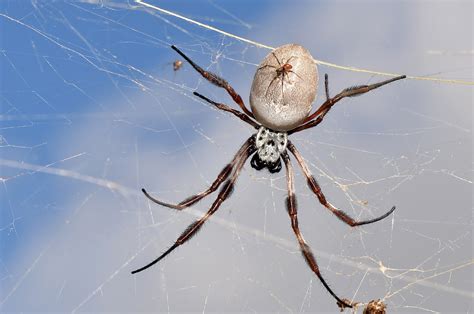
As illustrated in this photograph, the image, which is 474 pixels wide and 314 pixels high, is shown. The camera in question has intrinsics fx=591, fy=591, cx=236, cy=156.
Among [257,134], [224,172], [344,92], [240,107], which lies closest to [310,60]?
[344,92]

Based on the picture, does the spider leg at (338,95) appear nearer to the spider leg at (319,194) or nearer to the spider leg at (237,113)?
the spider leg at (237,113)

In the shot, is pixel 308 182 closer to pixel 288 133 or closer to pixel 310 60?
pixel 288 133

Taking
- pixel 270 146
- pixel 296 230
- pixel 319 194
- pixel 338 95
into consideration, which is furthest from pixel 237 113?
pixel 296 230

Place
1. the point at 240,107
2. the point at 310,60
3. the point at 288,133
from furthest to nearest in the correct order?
1. the point at 288,133
2. the point at 240,107
3. the point at 310,60

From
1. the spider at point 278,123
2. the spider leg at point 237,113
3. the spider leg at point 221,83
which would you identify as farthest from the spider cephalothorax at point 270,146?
the spider leg at point 221,83

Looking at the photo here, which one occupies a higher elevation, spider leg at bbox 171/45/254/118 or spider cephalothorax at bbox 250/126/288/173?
spider leg at bbox 171/45/254/118

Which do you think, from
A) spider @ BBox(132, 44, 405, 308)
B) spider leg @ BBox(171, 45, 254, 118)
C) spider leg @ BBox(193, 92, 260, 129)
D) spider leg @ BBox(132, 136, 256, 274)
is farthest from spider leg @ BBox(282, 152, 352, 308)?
spider leg @ BBox(171, 45, 254, 118)

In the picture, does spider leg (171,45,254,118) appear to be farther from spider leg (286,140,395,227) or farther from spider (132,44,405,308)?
spider leg (286,140,395,227)

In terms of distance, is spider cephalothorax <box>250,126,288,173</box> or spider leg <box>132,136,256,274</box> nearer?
spider leg <box>132,136,256,274</box>
